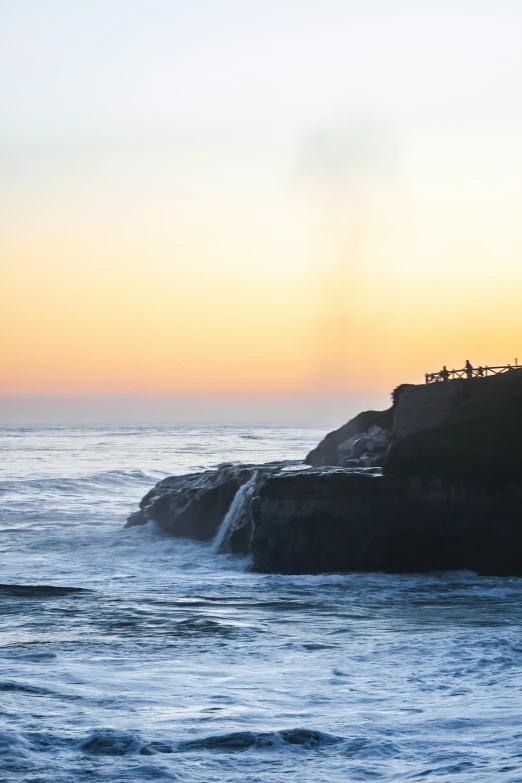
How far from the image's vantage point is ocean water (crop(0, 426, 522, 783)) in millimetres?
14258

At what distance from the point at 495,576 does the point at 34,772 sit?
21.7 m

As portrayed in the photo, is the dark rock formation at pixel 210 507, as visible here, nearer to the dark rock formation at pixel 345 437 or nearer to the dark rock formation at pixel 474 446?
the dark rock formation at pixel 345 437

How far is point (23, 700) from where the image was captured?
17.3m

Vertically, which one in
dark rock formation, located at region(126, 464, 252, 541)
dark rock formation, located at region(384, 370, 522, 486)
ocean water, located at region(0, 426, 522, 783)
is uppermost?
dark rock formation, located at region(384, 370, 522, 486)

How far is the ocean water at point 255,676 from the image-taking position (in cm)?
1426

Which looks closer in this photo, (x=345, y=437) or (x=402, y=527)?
(x=402, y=527)

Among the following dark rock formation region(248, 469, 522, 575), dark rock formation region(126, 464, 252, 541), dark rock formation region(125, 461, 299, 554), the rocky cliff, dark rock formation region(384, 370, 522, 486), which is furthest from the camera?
dark rock formation region(126, 464, 252, 541)

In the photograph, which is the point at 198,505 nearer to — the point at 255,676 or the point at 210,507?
the point at 210,507

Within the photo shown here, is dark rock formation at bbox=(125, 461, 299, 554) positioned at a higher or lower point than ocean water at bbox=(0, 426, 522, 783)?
higher

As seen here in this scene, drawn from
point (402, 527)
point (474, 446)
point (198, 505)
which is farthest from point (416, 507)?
point (198, 505)

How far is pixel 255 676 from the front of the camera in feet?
62.7

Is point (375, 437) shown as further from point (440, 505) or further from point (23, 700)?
point (23, 700)

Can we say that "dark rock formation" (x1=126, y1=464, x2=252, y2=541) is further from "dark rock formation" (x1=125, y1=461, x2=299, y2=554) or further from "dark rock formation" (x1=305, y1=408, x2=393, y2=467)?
"dark rock formation" (x1=305, y1=408, x2=393, y2=467)

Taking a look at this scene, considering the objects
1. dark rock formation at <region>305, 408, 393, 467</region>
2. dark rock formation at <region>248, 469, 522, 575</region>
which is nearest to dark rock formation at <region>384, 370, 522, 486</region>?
dark rock formation at <region>248, 469, 522, 575</region>
